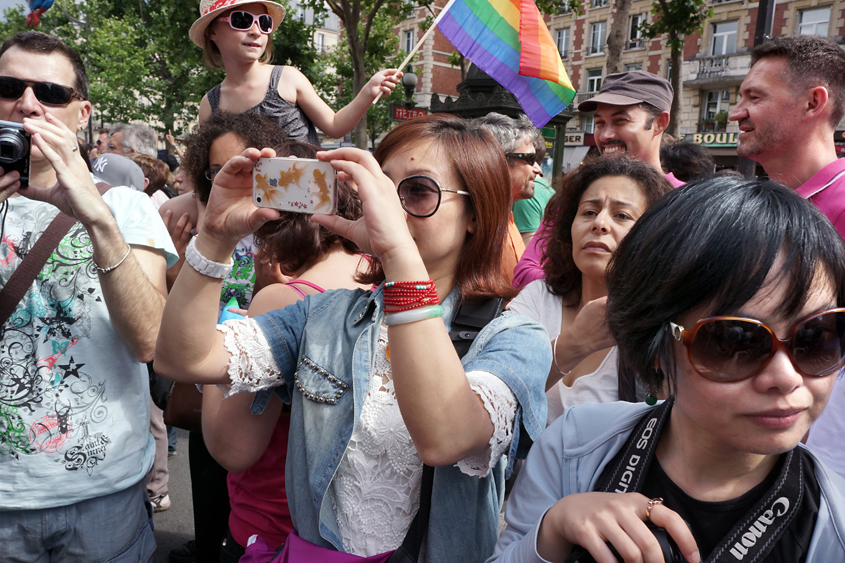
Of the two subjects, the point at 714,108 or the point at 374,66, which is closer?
the point at 374,66

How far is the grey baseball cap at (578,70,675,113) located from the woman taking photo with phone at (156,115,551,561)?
2268 millimetres

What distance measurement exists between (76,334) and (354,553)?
113 cm

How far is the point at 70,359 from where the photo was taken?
1910 mm

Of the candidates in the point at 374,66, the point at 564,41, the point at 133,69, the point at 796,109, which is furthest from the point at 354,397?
the point at 564,41

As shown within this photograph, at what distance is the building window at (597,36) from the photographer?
34.2 m

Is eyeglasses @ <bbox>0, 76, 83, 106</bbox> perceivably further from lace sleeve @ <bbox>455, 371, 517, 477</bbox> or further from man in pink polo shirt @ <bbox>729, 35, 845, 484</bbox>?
man in pink polo shirt @ <bbox>729, 35, 845, 484</bbox>

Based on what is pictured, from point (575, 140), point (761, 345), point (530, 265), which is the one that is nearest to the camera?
point (761, 345)

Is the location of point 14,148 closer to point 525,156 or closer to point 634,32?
point 525,156

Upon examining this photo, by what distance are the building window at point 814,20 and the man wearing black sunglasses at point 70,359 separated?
102ft

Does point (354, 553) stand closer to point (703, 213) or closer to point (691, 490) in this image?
point (691, 490)

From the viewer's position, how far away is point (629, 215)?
2.25 metres

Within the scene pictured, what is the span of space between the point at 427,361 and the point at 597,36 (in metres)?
37.3

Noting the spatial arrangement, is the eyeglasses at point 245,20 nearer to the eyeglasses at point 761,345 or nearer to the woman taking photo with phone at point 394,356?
the woman taking photo with phone at point 394,356

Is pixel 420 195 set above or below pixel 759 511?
above
